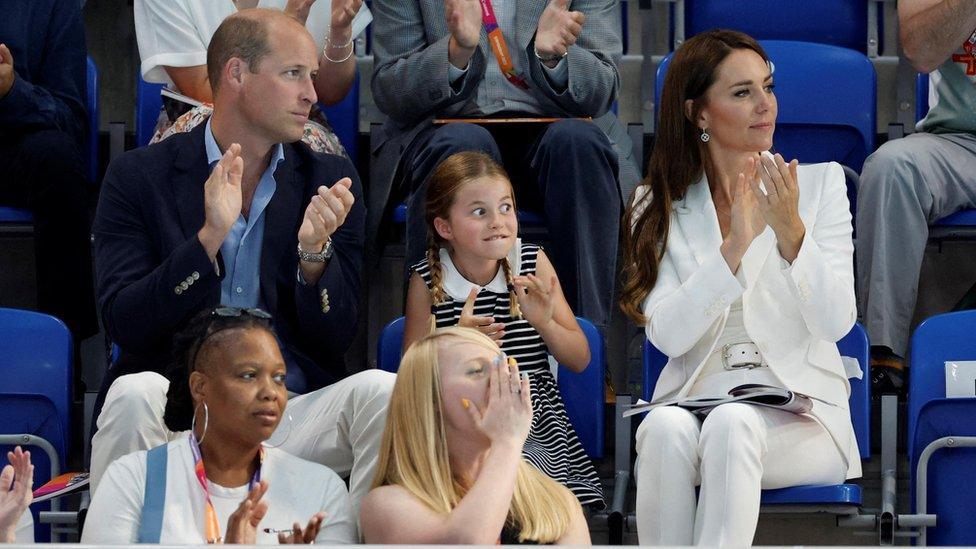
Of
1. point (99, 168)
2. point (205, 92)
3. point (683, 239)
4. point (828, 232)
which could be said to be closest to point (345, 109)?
point (205, 92)

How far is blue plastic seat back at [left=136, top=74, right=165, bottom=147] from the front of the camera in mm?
4098

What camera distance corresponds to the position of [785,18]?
432cm

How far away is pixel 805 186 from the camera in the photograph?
3352mm

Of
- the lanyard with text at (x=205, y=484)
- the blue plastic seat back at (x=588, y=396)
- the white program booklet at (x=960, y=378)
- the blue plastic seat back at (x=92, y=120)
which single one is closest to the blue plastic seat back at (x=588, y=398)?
the blue plastic seat back at (x=588, y=396)

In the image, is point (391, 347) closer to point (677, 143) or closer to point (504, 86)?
point (677, 143)

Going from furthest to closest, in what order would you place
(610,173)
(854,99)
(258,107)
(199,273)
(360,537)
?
1. (854,99)
2. (610,173)
3. (258,107)
4. (199,273)
5. (360,537)

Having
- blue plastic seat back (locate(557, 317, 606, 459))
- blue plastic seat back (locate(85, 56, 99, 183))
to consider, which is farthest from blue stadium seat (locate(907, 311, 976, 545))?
blue plastic seat back (locate(85, 56, 99, 183))

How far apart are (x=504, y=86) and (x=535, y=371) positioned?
101 centimetres

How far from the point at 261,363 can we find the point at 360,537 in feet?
1.15

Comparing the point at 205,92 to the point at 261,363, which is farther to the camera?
the point at 205,92

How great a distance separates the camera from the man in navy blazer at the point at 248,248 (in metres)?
2.96

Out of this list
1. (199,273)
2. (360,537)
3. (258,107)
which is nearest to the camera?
(360,537)

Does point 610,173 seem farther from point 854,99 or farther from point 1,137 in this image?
point 1,137

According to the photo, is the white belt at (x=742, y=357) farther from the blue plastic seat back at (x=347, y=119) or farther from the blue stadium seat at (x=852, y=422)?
the blue plastic seat back at (x=347, y=119)
